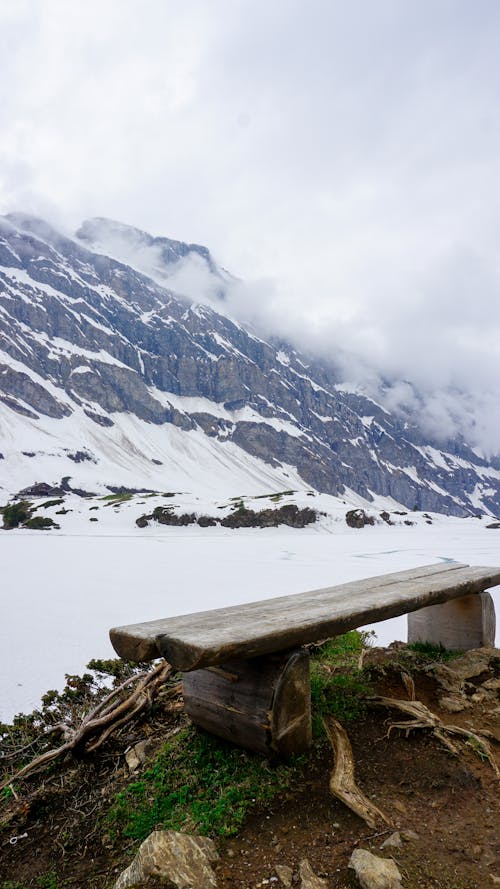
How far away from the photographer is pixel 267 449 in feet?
579

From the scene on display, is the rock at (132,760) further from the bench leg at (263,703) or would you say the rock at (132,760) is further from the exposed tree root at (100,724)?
the bench leg at (263,703)

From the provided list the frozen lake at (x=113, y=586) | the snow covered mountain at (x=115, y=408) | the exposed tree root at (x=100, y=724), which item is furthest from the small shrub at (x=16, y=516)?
the snow covered mountain at (x=115, y=408)

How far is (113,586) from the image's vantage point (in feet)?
33.8

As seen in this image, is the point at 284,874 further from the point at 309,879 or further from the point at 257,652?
the point at 257,652

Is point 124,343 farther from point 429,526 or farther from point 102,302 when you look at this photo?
point 429,526

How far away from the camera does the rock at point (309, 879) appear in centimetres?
199

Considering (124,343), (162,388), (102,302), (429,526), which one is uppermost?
(102,302)

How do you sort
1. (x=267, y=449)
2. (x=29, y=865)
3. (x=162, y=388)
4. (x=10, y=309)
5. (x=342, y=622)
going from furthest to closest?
(x=162, y=388) < (x=267, y=449) < (x=10, y=309) < (x=342, y=622) < (x=29, y=865)

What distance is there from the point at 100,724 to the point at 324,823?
1.78 meters

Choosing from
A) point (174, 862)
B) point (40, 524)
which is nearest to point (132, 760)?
point (174, 862)

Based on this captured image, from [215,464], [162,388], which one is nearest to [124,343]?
[162,388]

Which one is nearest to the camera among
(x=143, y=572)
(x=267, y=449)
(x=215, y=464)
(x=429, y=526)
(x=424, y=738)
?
(x=424, y=738)

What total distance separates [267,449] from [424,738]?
569 ft

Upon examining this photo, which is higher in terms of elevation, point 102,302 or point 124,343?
point 102,302
